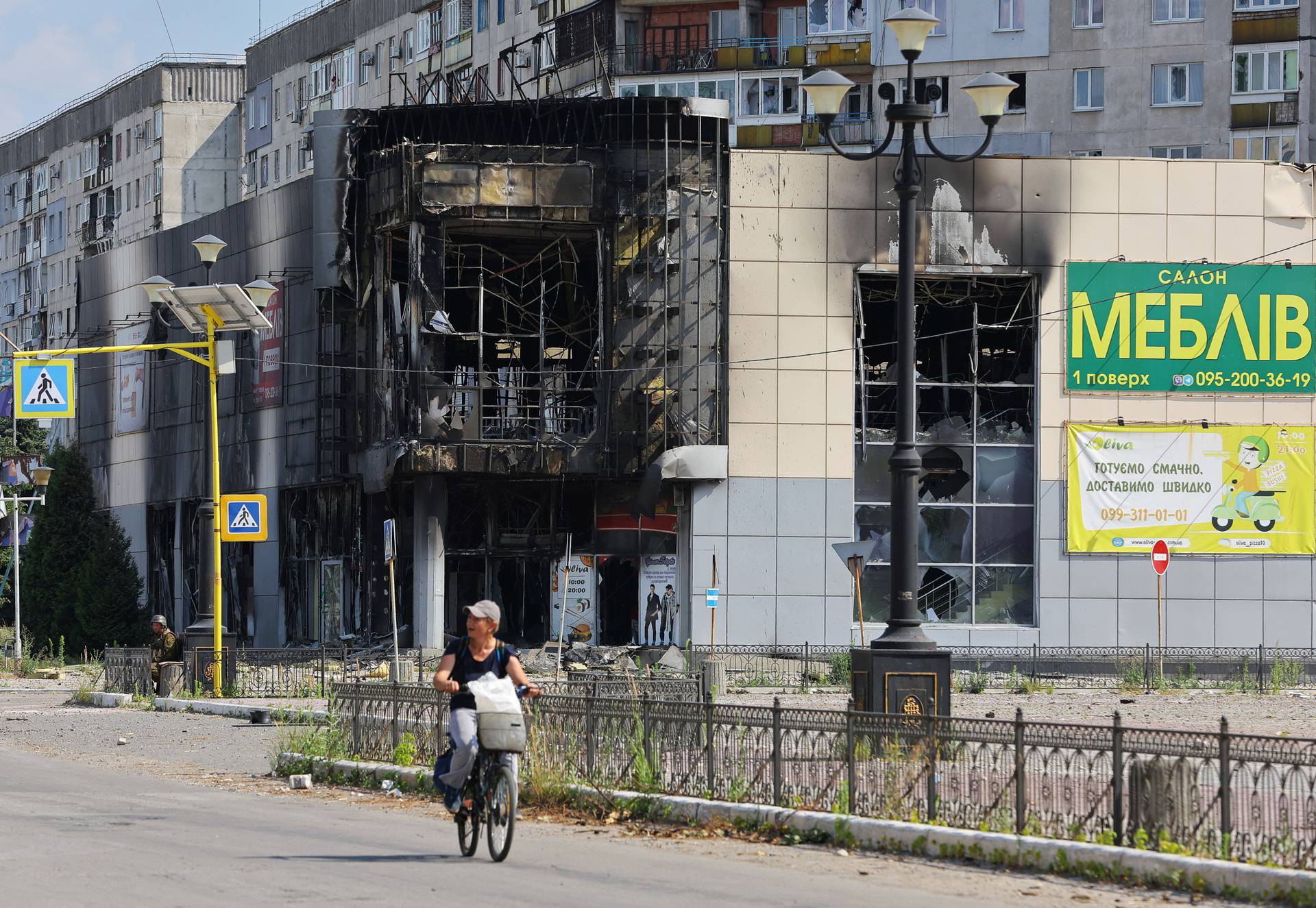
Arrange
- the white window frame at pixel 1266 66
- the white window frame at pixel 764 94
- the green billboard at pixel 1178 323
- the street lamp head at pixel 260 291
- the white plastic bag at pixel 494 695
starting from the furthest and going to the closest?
the white window frame at pixel 764 94, the white window frame at pixel 1266 66, the green billboard at pixel 1178 323, the street lamp head at pixel 260 291, the white plastic bag at pixel 494 695

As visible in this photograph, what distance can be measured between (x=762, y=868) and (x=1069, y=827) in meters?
1.89

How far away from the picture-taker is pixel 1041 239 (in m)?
45.7

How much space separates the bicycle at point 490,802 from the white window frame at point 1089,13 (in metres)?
62.1

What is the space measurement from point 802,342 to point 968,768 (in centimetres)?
3299

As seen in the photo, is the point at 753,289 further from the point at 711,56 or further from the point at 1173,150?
the point at 1173,150

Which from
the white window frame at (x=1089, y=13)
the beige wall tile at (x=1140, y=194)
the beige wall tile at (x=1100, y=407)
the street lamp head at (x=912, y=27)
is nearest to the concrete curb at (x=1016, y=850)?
the street lamp head at (x=912, y=27)

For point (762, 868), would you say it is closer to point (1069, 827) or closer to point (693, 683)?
point (1069, 827)

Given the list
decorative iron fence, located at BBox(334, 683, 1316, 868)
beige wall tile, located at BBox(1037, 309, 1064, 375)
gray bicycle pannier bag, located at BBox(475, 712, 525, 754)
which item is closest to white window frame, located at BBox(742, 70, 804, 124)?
beige wall tile, located at BBox(1037, 309, 1064, 375)

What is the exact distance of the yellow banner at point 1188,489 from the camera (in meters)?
45.8

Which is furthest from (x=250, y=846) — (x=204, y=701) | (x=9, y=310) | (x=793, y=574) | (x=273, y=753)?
(x=9, y=310)

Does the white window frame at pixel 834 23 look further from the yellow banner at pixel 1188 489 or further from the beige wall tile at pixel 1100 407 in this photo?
the yellow banner at pixel 1188 489

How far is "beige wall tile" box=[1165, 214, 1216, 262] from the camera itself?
46000 millimetres

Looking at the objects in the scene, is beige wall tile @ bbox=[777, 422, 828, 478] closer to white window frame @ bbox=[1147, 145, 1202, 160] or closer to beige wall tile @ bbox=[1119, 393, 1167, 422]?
beige wall tile @ bbox=[1119, 393, 1167, 422]

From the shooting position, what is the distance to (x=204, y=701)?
102 feet
